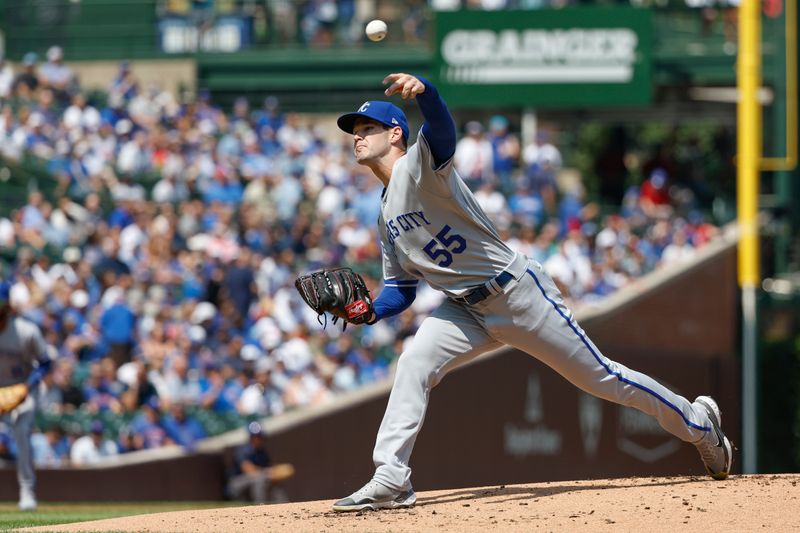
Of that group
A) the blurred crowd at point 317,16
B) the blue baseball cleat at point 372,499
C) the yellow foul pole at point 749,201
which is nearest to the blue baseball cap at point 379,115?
the blue baseball cleat at point 372,499

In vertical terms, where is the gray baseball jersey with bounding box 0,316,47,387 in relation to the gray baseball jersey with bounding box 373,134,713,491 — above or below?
below

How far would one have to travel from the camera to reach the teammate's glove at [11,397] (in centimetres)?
867

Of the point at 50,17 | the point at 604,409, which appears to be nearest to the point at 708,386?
the point at 604,409

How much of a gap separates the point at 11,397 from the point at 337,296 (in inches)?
138

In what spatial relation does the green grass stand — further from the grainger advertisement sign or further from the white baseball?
the grainger advertisement sign

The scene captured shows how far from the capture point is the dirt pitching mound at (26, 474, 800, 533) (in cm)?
562

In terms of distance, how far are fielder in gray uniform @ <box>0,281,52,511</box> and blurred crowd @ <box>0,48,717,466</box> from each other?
2420 millimetres

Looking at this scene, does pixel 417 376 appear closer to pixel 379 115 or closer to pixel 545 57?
pixel 379 115

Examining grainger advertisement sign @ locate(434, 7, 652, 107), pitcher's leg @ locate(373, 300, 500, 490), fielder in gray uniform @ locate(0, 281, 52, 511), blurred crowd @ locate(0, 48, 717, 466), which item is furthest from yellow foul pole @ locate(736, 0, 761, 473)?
pitcher's leg @ locate(373, 300, 500, 490)

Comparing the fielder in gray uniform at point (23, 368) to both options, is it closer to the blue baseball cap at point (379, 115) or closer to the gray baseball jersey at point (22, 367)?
the gray baseball jersey at point (22, 367)

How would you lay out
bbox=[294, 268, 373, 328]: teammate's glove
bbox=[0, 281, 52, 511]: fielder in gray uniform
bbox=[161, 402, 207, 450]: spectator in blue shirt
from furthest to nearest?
bbox=[161, 402, 207, 450]: spectator in blue shirt → bbox=[0, 281, 52, 511]: fielder in gray uniform → bbox=[294, 268, 373, 328]: teammate's glove

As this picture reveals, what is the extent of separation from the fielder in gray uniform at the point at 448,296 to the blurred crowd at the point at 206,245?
666 centimetres

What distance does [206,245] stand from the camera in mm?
15219

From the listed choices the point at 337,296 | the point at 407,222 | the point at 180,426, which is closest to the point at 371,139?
the point at 407,222
